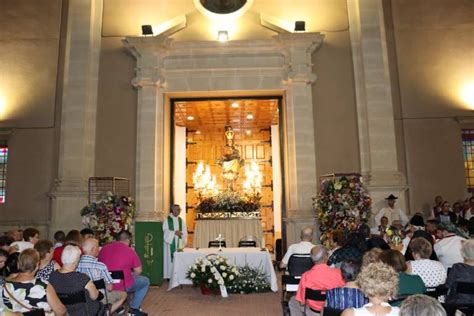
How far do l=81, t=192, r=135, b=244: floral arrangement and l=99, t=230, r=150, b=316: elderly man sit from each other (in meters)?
3.34

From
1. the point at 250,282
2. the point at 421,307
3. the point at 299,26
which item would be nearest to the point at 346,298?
the point at 421,307

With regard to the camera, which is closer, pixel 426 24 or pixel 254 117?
pixel 426 24

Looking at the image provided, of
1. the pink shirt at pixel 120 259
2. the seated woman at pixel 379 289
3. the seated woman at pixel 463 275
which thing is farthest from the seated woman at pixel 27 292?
the seated woman at pixel 463 275

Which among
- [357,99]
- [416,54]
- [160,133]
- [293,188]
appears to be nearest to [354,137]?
[357,99]

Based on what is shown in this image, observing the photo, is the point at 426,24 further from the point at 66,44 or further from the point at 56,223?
the point at 56,223

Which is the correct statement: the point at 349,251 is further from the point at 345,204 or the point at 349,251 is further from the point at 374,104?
the point at 374,104

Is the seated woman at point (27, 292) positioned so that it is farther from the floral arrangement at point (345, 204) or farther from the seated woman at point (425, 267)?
the floral arrangement at point (345, 204)

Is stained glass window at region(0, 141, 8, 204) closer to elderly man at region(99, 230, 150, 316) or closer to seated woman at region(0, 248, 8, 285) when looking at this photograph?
elderly man at region(99, 230, 150, 316)

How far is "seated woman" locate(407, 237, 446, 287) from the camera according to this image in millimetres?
4781

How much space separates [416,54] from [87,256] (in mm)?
9998

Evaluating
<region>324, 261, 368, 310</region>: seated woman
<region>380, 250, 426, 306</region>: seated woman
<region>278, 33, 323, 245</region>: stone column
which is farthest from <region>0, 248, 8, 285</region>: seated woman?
<region>278, 33, 323, 245</region>: stone column

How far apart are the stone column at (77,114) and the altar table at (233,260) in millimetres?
3517

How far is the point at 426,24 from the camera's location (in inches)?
471

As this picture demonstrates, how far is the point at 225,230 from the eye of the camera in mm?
11836
